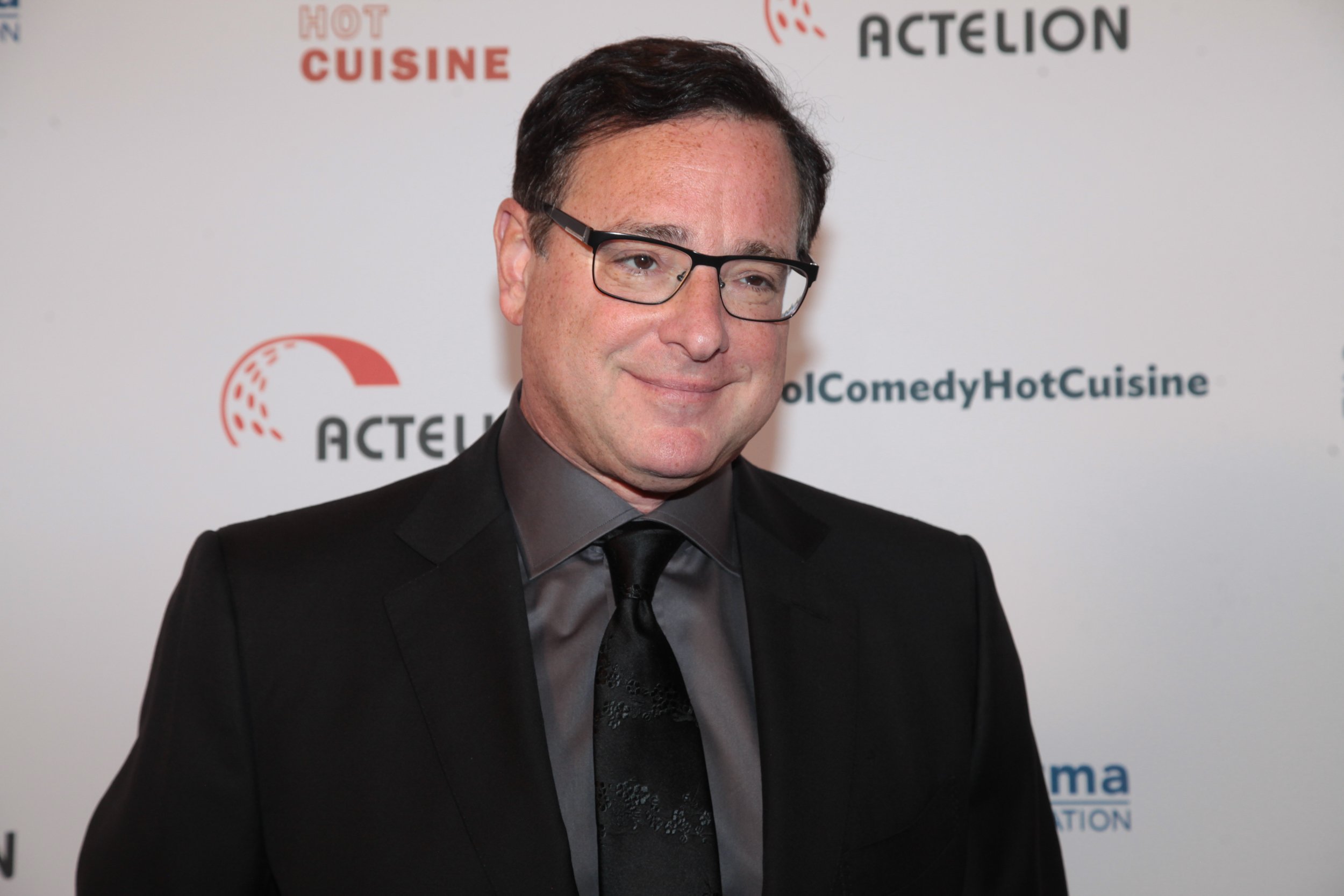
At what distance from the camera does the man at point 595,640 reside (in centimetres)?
145

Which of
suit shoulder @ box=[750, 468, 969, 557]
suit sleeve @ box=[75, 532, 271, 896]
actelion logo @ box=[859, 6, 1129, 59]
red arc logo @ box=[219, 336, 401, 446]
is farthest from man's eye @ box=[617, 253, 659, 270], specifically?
actelion logo @ box=[859, 6, 1129, 59]

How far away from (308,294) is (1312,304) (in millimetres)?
2534

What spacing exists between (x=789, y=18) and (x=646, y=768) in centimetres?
202

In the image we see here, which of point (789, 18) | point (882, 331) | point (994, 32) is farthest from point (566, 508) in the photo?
point (994, 32)

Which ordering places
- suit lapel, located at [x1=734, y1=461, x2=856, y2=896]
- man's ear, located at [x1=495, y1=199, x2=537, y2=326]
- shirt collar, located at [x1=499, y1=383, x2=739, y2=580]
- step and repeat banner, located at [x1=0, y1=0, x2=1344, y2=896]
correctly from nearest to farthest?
suit lapel, located at [x1=734, y1=461, x2=856, y2=896]
shirt collar, located at [x1=499, y1=383, x2=739, y2=580]
man's ear, located at [x1=495, y1=199, x2=537, y2=326]
step and repeat banner, located at [x1=0, y1=0, x2=1344, y2=896]

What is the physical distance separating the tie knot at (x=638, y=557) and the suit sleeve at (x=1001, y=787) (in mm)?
626

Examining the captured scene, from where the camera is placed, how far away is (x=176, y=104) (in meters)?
2.65

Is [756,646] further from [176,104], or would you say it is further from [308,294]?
[176,104]

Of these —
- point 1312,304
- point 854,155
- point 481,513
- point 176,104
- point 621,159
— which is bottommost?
point 481,513

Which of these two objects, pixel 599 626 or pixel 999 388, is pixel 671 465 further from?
pixel 999 388

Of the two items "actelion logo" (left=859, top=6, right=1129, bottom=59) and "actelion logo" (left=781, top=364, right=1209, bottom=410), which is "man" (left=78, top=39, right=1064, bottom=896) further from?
"actelion logo" (left=859, top=6, right=1129, bottom=59)

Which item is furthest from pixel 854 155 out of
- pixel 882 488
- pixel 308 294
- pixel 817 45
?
pixel 308 294

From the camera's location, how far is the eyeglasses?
153 centimetres

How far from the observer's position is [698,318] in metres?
1.51
